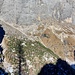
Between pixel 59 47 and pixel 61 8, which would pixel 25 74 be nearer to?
pixel 59 47

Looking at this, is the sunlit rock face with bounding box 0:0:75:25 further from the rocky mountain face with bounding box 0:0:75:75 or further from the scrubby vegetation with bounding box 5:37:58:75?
the scrubby vegetation with bounding box 5:37:58:75

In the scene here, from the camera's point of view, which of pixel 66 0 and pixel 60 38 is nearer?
pixel 60 38

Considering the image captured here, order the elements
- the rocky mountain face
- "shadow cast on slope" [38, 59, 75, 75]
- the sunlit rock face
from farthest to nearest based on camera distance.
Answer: the sunlit rock face, the rocky mountain face, "shadow cast on slope" [38, 59, 75, 75]

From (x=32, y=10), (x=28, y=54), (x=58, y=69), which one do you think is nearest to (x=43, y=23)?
(x=32, y=10)

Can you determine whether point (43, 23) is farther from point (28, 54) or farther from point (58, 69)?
point (58, 69)

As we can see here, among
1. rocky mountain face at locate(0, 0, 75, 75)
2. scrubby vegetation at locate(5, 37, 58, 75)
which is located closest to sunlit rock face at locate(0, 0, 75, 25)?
rocky mountain face at locate(0, 0, 75, 75)

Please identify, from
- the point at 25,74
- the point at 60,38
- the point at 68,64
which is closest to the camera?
the point at 25,74

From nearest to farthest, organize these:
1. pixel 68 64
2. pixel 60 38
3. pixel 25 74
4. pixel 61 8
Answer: pixel 25 74 < pixel 68 64 < pixel 60 38 < pixel 61 8

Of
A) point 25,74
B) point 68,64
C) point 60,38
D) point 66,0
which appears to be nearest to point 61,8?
point 66,0

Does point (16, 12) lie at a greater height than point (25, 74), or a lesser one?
greater
